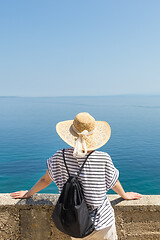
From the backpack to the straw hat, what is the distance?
0.41 ft

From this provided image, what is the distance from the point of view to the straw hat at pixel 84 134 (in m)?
1.66

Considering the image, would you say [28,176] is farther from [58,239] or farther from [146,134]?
[146,134]

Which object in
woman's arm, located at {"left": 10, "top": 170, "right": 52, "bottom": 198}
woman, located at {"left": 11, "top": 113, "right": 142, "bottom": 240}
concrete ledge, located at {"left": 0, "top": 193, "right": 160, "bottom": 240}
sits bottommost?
concrete ledge, located at {"left": 0, "top": 193, "right": 160, "bottom": 240}

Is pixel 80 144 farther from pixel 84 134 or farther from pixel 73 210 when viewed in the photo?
pixel 73 210

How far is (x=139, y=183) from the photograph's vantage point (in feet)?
43.1

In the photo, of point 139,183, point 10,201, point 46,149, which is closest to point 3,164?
point 46,149

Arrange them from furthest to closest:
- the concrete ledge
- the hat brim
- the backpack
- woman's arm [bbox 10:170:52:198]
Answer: the concrete ledge → woman's arm [bbox 10:170:52:198] → the hat brim → the backpack

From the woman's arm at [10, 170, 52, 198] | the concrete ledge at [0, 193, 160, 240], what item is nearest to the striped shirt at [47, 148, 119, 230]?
the woman's arm at [10, 170, 52, 198]

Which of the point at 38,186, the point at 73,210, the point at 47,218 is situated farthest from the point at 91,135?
the point at 47,218

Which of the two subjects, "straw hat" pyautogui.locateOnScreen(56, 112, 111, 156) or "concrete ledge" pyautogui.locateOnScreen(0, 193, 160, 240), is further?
"concrete ledge" pyautogui.locateOnScreen(0, 193, 160, 240)

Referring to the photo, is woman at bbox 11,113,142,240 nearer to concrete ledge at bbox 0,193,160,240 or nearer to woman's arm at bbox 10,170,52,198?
woman's arm at bbox 10,170,52,198

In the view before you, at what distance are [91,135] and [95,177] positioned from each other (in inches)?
11.0

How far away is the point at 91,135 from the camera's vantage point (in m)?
1.72

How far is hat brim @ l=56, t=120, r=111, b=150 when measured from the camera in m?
1.69
